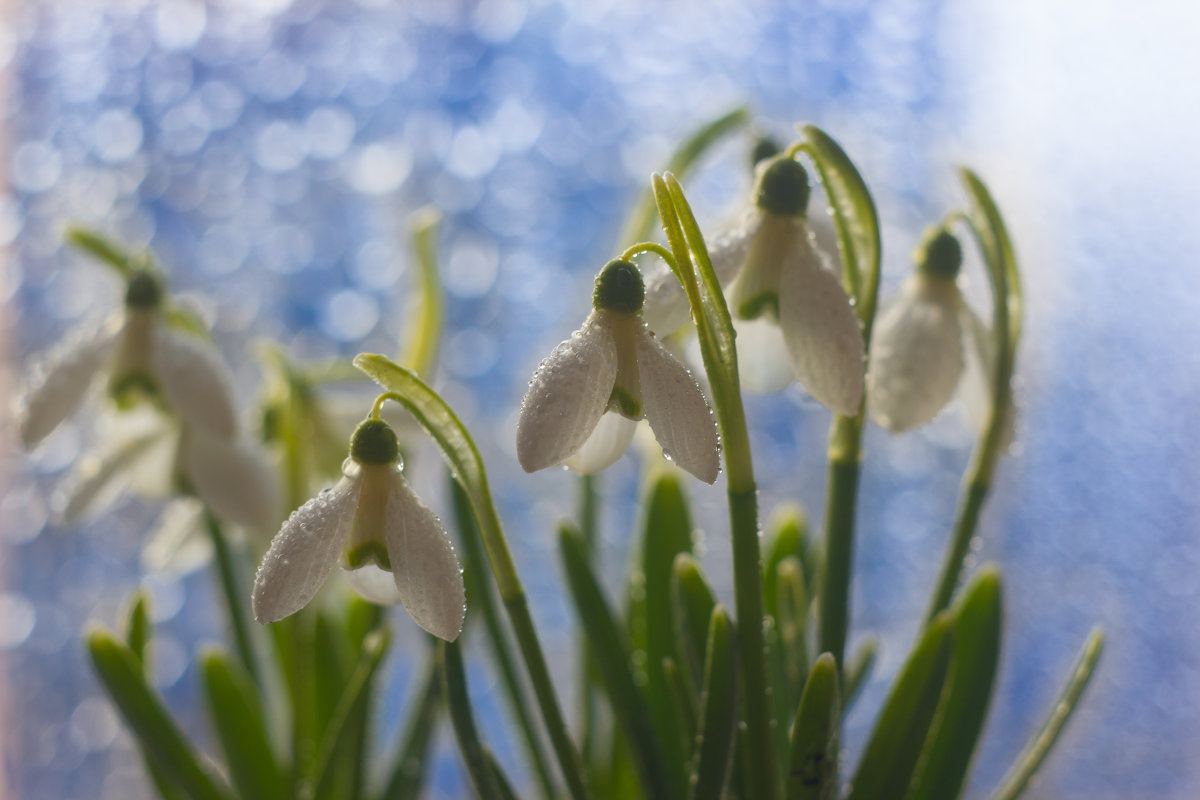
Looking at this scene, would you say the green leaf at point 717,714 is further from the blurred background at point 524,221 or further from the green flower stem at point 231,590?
the blurred background at point 524,221

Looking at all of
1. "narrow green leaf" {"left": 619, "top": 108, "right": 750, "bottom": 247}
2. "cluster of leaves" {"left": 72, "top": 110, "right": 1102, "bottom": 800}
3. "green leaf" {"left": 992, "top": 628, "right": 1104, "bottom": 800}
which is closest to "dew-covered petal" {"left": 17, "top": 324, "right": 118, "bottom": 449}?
"cluster of leaves" {"left": 72, "top": 110, "right": 1102, "bottom": 800}

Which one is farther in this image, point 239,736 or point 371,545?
point 239,736

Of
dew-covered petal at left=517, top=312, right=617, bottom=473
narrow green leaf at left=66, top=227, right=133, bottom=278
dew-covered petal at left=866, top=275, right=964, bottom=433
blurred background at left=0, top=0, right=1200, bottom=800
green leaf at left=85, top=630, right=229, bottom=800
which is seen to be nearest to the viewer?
dew-covered petal at left=517, top=312, right=617, bottom=473

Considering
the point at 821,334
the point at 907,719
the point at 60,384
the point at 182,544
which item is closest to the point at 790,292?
the point at 821,334

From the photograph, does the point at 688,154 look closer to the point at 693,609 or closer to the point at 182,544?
the point at 693,609

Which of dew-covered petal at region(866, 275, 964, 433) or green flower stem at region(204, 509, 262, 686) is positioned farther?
green flower stem at region(204, 509, 262, 686)

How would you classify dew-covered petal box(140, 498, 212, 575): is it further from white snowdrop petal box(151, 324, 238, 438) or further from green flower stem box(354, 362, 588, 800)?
green flower stem box(354, 362, 588, 800)

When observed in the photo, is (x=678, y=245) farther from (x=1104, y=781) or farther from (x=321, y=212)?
(x=1104, y=781)
